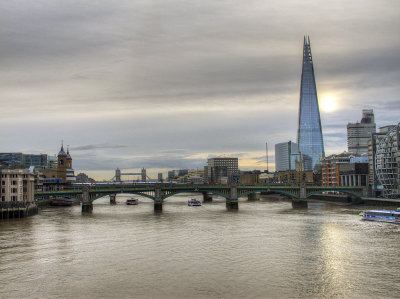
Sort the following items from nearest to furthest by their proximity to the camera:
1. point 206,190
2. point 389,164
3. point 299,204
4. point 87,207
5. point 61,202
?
point 87,207 < point 206,190 < point 299,204 < point 389,164 < point 61,202

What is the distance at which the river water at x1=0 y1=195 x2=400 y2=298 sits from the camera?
115ft

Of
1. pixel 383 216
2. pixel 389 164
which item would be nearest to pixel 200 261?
pixel 383 216

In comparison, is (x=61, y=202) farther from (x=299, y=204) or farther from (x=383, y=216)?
(x=383, y=216)

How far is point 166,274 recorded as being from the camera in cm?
3981

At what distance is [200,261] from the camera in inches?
1768

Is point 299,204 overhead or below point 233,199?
below

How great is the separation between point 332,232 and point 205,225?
821 inches

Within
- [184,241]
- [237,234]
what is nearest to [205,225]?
[237,234]

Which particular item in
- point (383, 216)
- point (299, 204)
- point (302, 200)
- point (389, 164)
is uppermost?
point (389, 164)

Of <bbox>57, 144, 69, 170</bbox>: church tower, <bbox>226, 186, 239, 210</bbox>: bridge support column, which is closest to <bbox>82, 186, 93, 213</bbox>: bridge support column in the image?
<bbox>226, 186, 239, 210</bbox>: bridge support column

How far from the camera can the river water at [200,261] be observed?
3494cm

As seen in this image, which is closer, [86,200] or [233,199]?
[86,200]

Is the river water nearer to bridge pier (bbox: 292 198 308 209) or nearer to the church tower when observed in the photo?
bridge pier (bbox: 292 198 308 209)

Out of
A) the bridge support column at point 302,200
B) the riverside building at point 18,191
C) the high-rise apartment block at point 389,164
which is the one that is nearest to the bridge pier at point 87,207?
the riverside building at point 18,191
